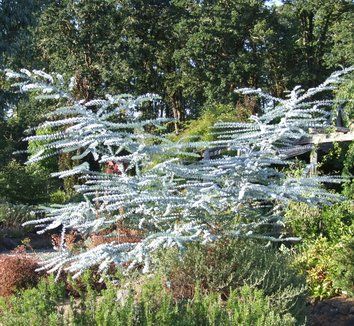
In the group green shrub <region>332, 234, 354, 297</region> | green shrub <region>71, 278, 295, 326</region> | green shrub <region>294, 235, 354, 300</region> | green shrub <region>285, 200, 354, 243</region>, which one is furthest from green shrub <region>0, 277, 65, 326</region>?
green shrub <region>285, 200, 354, 243</region>

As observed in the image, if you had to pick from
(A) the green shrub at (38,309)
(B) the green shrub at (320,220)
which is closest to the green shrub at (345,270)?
(B) the green shrub at (320,220)

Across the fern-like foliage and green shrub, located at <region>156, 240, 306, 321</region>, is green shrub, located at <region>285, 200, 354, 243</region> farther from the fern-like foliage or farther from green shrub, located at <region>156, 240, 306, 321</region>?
green shrub, located at <region>156, 240, 306, 321</region>

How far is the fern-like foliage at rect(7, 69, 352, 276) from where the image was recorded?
3666 mm

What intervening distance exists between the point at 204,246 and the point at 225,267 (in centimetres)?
25

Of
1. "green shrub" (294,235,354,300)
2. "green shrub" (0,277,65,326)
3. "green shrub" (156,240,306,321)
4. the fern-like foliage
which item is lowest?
"green shrub" (294,235,354,300)

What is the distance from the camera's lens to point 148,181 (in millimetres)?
3879

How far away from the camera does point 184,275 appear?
4.25 m

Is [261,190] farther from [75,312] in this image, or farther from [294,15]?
[294,15]

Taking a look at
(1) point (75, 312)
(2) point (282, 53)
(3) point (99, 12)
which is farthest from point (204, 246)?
(2) point (282, 53)

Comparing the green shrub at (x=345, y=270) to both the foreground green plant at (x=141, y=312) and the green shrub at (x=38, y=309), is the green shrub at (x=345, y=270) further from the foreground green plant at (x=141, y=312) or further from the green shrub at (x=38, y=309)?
the green shrub at (x=38, y=309)

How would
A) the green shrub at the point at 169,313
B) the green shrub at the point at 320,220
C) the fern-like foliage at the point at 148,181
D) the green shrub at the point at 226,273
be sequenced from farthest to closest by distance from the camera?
the green shrub at the point at 320,220
the green shrub at the point at 226,273
the fern-like foliage at the point at 148,181
the green shrub at the point at 169,313

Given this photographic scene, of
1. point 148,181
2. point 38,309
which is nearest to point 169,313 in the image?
point 38,309

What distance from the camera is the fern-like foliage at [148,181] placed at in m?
3.67

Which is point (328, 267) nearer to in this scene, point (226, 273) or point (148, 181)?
point (226, 273)
